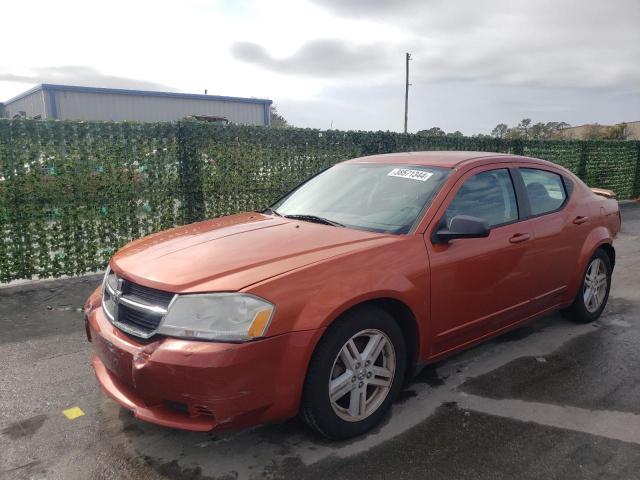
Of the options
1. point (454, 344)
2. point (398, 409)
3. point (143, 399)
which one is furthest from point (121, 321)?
point (454, 344)

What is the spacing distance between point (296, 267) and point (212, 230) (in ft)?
3.46

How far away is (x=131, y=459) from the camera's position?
2627 millimetres

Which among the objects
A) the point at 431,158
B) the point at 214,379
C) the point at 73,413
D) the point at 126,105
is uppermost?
the point at 126,105

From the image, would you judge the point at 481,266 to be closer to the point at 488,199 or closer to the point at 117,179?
the point at 488,199

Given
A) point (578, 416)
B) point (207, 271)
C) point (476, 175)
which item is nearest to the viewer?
point (207, 271)

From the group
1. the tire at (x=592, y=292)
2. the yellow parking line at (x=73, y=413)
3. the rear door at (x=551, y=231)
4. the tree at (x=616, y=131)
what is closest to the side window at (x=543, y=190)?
the rear door at (x=551, y=231)

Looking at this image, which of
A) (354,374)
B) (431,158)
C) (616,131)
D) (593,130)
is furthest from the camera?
(593,130)

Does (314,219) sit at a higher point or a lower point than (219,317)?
higher

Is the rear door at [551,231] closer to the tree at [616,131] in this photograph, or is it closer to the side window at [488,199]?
the side window at [488,199]

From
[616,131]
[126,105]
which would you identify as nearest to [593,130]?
[616,131]

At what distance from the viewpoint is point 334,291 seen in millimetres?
2570

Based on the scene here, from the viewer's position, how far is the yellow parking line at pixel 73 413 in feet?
10.1

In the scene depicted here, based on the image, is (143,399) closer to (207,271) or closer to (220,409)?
(220,409)

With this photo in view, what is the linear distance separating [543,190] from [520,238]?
2.55ft
